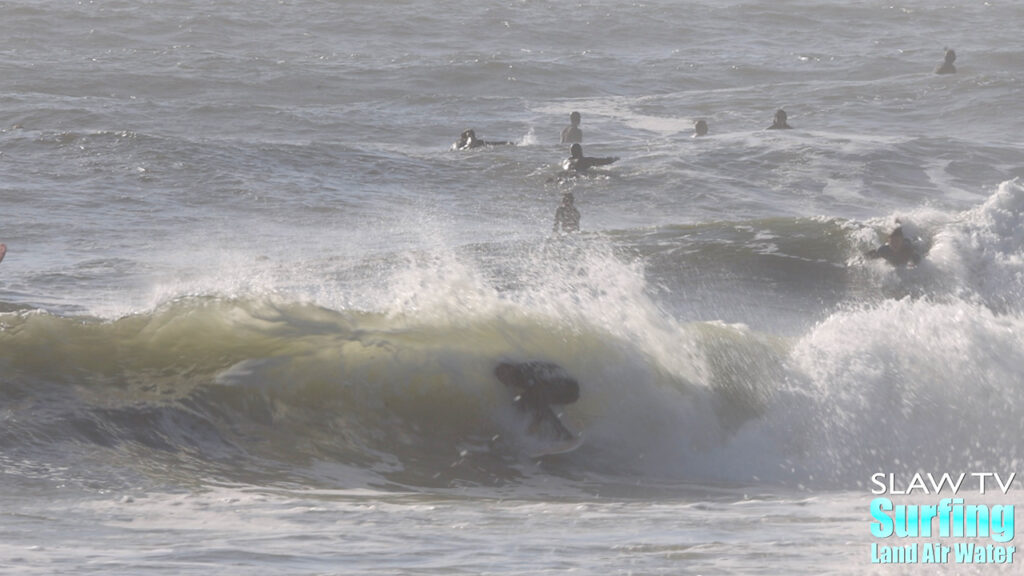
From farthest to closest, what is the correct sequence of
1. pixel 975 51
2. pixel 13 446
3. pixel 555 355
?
pixel 975 51 < pixel 555 355 < pixel 13 446

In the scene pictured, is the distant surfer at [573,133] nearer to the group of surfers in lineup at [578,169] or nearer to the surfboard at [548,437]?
the group of surfers in lineup at [578,169]

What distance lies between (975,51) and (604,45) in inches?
404

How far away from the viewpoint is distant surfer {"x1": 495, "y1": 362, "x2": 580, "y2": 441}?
7359mm

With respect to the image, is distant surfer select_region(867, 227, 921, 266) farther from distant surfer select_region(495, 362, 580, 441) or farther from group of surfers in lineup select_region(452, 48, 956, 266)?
distant surfer select_region(495, 362, 580, 441)

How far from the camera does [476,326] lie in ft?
27.3

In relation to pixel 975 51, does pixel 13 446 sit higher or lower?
lower

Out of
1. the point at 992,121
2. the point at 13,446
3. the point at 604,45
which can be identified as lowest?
the point at 13,446

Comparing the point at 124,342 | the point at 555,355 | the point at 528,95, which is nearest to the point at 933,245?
the point at 555,355

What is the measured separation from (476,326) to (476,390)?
801mm

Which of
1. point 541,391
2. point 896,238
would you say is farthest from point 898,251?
point 541,391

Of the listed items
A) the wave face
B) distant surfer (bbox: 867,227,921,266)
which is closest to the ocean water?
the wave face

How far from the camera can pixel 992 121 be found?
27609mm

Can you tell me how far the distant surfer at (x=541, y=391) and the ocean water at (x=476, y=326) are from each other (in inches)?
3.7

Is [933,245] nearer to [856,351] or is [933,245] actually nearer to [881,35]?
[856,351]
